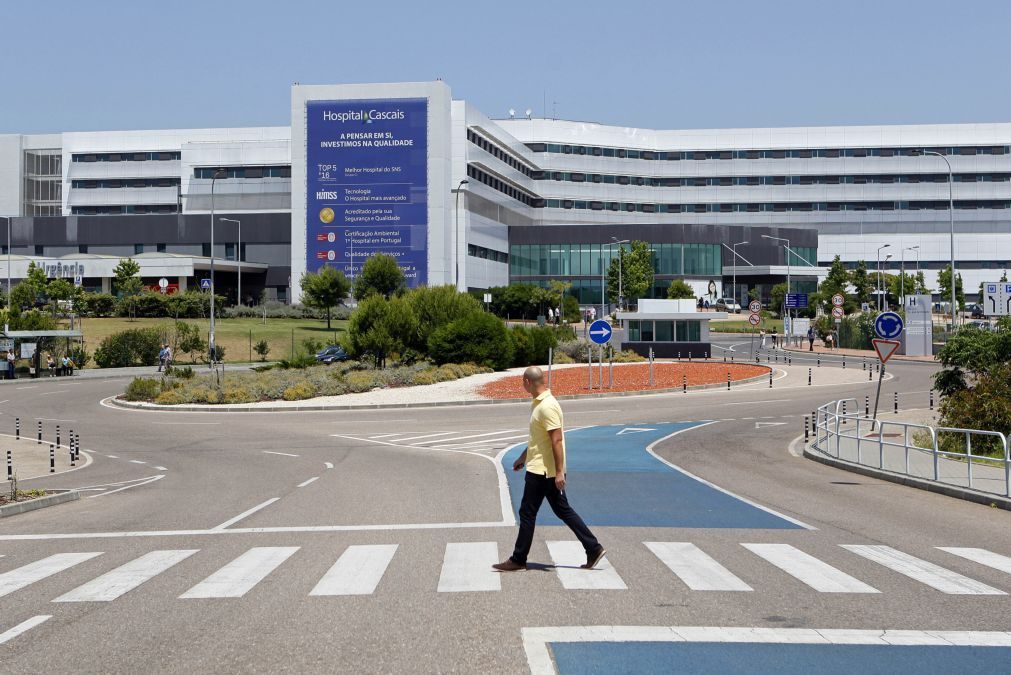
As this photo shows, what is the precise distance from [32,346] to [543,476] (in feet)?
182

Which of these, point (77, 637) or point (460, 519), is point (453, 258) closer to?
point (460, 519)

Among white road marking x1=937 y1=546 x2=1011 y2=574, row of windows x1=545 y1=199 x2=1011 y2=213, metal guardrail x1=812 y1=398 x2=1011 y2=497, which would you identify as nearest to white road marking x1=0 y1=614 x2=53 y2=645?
white road marking x1=937 y1=546 x2=1011 y2=574

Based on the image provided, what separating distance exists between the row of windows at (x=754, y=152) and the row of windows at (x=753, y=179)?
252 cm

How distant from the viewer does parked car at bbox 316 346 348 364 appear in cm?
6131

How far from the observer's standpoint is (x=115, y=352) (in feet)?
219

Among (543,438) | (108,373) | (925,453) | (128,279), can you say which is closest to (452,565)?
(543,438)

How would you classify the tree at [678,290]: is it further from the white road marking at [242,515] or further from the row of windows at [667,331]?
the white road marking at [242,515]

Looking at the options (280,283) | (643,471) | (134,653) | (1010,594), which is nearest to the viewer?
(134,653)

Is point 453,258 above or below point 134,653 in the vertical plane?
above

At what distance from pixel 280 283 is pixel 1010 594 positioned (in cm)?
9917

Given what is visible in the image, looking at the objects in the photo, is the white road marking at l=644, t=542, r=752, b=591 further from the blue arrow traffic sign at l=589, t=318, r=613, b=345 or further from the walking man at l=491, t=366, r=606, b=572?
the blue arrow traffic sign at l=589, t=318, r=613, b=345

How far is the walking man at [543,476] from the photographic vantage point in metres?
9.34

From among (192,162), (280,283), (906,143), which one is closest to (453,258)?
(280,283)

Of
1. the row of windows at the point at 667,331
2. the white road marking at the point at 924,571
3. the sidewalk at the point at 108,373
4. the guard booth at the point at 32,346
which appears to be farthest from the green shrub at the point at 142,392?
the white road marking at the point at 924,571
